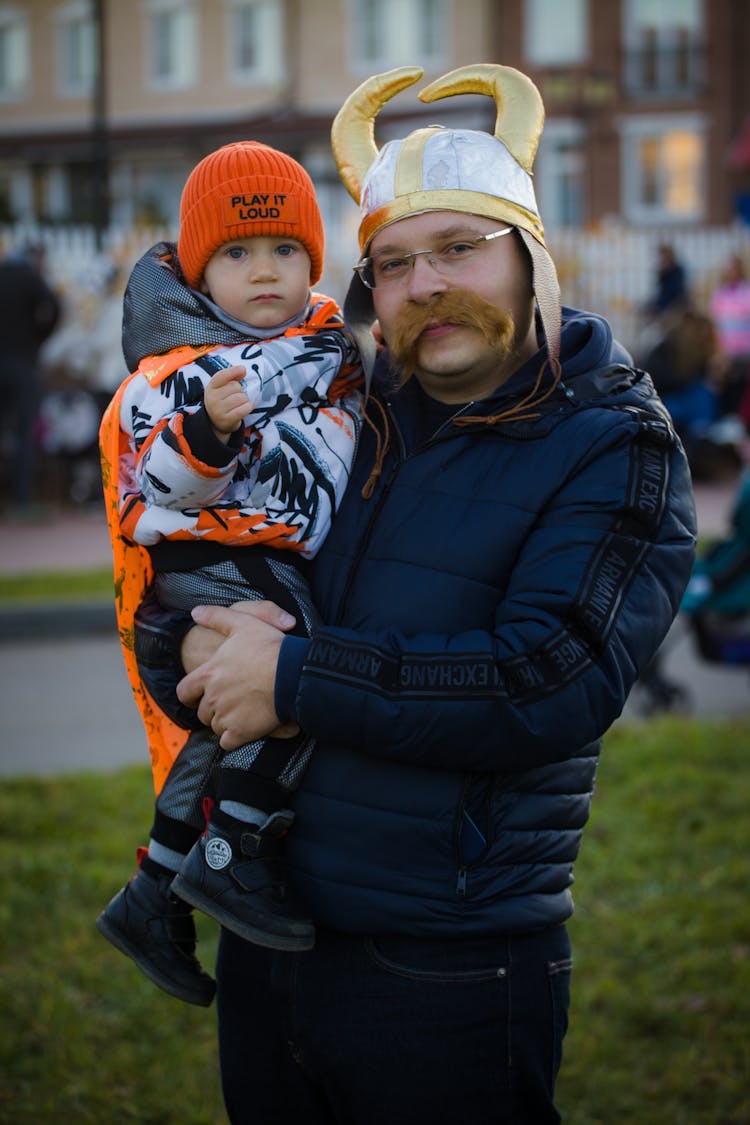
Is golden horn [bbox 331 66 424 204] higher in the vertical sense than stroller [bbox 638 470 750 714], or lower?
higher

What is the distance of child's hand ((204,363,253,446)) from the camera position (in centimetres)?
214

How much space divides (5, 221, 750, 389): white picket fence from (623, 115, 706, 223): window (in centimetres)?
1332

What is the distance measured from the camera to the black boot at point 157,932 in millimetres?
2430

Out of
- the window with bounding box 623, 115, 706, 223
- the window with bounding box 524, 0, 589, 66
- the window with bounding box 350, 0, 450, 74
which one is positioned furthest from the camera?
the window with bounding box 350, 0, 450, 74

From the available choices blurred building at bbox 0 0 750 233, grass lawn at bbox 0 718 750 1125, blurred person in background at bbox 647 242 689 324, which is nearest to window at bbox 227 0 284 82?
blurred building at bbox 0 0 750 233

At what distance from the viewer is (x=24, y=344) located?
13508 mm

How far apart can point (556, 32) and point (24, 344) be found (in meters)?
22.1

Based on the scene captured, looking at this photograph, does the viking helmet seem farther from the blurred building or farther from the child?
the blurred building

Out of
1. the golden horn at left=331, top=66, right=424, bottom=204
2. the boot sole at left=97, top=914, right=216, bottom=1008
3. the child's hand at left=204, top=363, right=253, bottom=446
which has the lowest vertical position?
the boot sole at left=97, top=914, right=216, bottom=1008

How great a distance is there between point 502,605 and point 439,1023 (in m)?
0.63

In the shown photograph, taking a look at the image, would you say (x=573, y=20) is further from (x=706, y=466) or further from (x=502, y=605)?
(x=502, y=605)

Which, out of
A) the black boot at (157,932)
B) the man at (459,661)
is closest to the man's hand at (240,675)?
the man at (459,661)

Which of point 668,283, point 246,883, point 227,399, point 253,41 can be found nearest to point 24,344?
point 668,283

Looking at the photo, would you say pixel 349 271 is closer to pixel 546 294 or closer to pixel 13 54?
pixel 546 294
